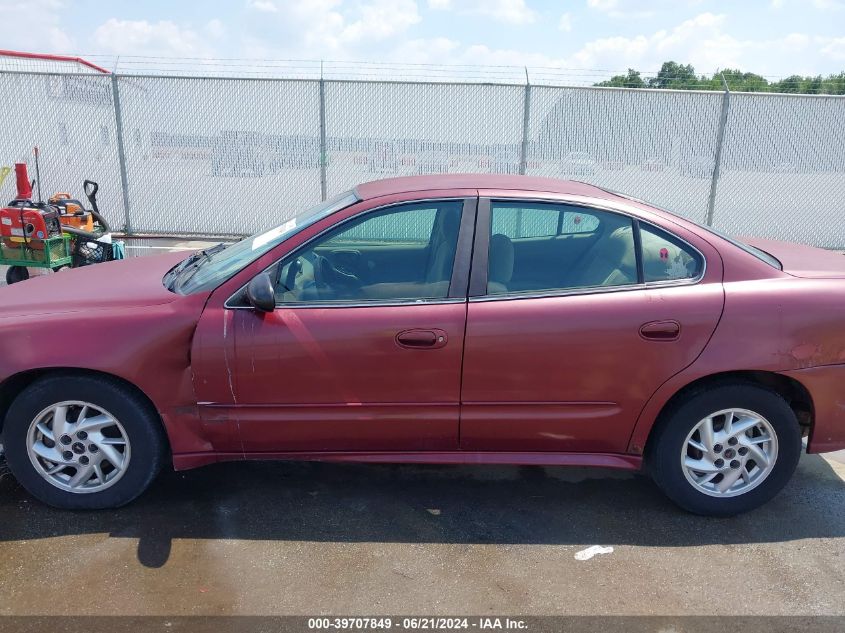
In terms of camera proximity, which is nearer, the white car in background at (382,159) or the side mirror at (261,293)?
the side mirror at (261,293)

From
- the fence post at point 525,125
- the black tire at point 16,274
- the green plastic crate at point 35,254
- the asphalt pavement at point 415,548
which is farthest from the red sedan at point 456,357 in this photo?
the fence post at point 525,125

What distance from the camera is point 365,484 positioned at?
3.80 metres

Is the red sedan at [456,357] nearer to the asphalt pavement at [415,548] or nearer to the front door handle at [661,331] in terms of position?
the front door handle at [661,331]

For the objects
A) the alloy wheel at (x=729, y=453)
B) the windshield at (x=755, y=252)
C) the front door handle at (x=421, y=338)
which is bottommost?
the alloy wheel at (x=729, y=453)

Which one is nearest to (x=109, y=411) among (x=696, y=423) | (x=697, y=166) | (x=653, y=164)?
(x=696, y=423)

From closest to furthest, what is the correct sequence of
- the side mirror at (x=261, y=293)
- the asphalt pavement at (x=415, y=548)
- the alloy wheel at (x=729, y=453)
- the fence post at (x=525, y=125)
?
the asphalt pavement at (x=415, y=548)
the side mirror at (x=261, y=293)
the alloy wheel at (x=729, y=453)
the fence post at (x=525, y=125)

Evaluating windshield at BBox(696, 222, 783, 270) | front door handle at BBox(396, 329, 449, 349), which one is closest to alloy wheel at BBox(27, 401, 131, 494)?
front door handle at BBox(396, 329, 449, 349)

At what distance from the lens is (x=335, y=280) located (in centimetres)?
339

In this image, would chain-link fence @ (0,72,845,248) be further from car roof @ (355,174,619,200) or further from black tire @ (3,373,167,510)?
black tire @ (3,373,167,510)

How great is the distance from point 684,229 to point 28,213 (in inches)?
254

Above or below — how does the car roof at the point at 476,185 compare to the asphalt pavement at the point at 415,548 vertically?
above

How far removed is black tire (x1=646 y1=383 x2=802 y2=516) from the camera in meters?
3.35

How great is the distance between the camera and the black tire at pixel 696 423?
3.35 m

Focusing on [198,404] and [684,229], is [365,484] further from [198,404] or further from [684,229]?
[684,229]
